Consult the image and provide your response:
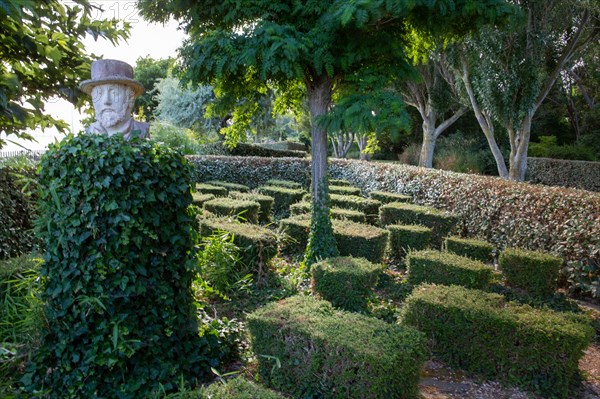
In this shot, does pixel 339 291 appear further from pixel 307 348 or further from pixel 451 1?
pixel 451 1

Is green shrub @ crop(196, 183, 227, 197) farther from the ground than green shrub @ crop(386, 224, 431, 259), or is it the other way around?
green shrub @ crop(196, 183, 227, 197)

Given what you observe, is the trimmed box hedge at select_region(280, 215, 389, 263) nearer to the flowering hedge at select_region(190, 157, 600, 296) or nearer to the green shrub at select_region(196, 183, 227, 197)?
the flowering hedge at select_region(190, 157, 600, 296)

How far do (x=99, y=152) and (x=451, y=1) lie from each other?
3.82 meters

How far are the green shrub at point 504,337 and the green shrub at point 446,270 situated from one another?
2.86 ft

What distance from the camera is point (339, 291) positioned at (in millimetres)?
4871

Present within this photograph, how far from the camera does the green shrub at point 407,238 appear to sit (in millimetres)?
7039

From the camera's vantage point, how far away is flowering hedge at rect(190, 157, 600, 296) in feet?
19.6

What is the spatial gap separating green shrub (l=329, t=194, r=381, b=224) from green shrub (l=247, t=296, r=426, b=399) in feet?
18.1

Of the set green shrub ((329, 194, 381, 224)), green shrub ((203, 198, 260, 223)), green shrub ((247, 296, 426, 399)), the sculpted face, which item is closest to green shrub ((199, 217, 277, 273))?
green shrub ((203, 198, 260, 223))

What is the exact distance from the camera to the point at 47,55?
382 cm

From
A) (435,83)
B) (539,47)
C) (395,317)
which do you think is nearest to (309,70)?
(395,317)

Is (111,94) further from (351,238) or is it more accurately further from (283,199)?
(283,199)

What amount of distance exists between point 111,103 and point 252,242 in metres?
2.63

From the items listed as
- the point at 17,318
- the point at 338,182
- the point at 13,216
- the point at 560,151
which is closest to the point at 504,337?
the point at 17,318
